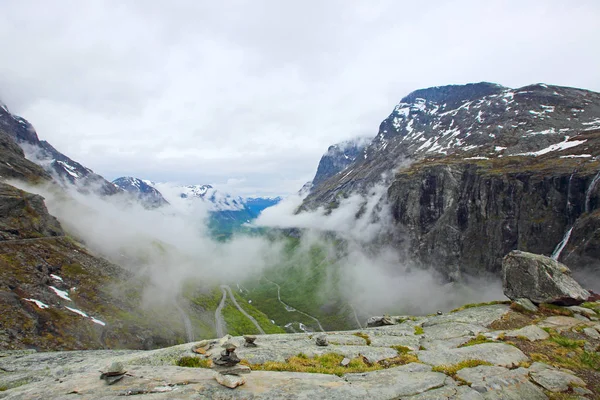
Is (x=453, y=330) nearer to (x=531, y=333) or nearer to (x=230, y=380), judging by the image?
(x=531, y=333)

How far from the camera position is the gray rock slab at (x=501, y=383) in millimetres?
18422

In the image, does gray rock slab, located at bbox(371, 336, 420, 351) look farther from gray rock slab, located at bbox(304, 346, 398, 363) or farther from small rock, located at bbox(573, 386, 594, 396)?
small rock, located at bbox(573, 386, 594, 396)

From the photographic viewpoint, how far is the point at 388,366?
22719mm

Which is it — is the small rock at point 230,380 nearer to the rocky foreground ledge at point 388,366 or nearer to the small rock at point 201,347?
the rocky foreground ledge at point 388,366

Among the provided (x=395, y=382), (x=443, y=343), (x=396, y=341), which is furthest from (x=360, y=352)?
(x=443, y=343)

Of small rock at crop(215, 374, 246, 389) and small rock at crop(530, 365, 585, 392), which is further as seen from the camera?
small rock at crop(530, 365, 585, 392)

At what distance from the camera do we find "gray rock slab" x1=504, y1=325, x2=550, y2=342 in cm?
2810

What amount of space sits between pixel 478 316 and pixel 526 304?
6532mm

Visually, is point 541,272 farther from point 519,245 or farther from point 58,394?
point 519,245

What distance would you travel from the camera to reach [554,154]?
188m

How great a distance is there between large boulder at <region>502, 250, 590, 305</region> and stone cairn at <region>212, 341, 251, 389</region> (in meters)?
37.9

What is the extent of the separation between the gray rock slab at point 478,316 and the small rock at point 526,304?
4.71ft

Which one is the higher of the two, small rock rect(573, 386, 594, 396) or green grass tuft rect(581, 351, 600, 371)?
small rock rect(573, 386, 594, 396)

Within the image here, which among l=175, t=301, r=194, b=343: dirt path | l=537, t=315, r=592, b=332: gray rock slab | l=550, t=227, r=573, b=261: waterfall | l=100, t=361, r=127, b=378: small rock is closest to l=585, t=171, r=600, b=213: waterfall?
l=550, t=227, r=573, b=261: waterfall
